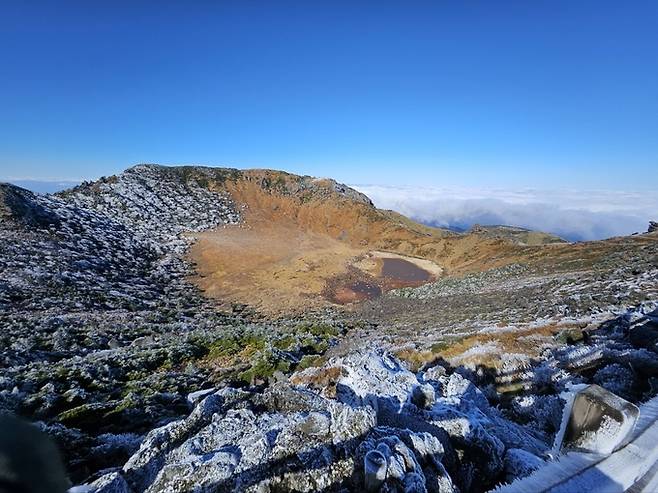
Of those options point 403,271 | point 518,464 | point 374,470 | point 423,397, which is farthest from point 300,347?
point 403,271

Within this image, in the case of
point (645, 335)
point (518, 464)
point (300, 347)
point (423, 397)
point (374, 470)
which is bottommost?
point (300, 347)

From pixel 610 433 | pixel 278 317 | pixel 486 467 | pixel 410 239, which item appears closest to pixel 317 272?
pixel 278 317

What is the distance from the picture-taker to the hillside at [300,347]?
489cm

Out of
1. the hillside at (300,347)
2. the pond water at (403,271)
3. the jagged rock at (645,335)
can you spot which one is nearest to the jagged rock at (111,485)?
the hillside at (300,347)

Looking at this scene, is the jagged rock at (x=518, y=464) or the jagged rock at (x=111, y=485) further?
the jagged rock at (x=518, y=464)

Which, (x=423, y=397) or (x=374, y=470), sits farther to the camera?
(x=423, y=397)

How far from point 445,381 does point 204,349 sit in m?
11.9

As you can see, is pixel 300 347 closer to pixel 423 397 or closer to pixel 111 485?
pixel 423 397

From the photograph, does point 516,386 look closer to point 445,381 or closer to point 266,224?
point 445,381

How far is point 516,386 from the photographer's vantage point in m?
9.65

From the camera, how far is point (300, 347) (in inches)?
669

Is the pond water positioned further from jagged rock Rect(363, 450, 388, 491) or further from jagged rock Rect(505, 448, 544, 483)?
jagged rock Rect(363, 450, 388, 491)

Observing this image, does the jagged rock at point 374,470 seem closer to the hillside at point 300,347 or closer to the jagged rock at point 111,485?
the hillside at point 300,347

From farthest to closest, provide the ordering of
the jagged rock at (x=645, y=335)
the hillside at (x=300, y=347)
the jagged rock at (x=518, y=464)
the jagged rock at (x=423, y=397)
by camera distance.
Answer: the jagged rock at (x=645, y=335), the jagged rock at (x=423, y=397), the jagged rock at (x=518, y=464), the hillside at (x=300, y=347)
